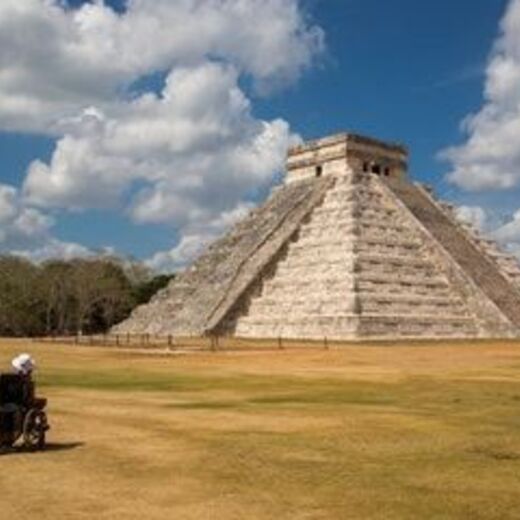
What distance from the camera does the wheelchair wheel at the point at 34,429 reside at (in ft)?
48.9

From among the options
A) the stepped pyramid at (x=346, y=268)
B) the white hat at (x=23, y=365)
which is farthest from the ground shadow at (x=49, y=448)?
the stepped pyramid at (x=346, y=268)

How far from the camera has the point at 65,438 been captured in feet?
52.6

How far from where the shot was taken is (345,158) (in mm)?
63750

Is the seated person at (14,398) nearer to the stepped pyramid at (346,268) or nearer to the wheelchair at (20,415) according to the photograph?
the wheelchair at (20,415)

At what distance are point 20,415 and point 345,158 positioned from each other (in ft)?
165

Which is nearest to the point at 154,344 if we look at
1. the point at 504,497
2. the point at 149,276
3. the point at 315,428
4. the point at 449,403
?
the point at 449,403

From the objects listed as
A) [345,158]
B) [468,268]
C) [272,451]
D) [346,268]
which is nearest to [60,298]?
[345,158]

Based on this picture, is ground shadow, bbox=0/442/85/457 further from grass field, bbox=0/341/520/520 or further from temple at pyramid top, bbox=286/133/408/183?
temple at pyramid top, bbox=286/133/408/183

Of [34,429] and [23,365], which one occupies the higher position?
[23,365]

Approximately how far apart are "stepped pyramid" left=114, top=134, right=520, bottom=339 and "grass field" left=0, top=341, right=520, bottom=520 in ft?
77.7

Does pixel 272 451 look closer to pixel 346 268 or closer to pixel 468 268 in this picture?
pixel 346 268

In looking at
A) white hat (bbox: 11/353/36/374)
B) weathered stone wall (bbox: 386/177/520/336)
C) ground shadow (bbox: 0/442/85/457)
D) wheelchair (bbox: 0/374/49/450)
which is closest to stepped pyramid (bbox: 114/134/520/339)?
weathered stone wall (bbox: 386/177/520/336)

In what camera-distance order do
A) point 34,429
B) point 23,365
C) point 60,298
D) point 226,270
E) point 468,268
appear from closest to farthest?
point 34,429, point 23,365, point 468,268, point 226,270, point 60,298

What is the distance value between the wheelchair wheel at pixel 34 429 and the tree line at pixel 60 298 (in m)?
70.9
